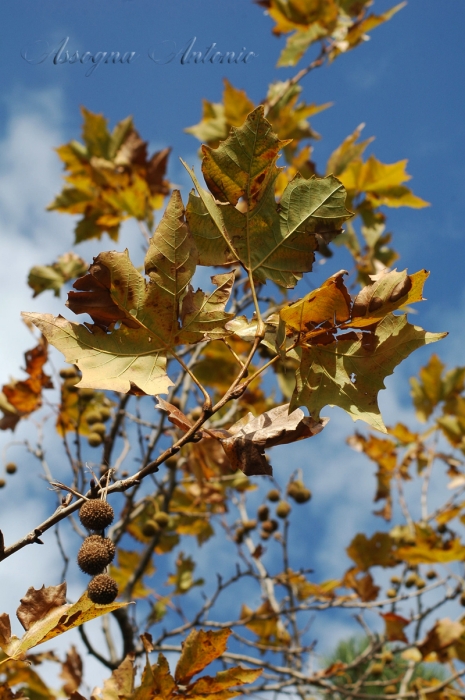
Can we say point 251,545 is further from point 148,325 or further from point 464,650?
point 148,325

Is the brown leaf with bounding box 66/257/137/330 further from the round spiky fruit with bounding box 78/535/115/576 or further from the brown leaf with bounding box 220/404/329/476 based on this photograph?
the round spiky fruit with bounding box 78/535/115/576

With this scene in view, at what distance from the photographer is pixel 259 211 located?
1.66 m

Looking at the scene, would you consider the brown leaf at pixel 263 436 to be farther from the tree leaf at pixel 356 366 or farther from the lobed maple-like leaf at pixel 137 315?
the lobed maple-like leaf at pixel 137 315

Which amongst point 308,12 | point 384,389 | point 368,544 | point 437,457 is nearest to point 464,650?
point 368,544

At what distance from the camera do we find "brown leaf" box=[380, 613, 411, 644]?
4176mm

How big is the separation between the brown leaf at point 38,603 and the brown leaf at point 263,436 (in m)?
0.55

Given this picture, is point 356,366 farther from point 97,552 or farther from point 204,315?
point 97,552

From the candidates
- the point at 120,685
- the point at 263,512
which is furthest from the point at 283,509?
the point at 120,685

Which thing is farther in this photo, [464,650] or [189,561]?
[189,561]

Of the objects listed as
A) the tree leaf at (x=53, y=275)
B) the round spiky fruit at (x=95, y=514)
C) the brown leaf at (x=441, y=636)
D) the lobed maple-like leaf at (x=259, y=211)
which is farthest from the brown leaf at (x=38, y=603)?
the tree leaf at (x=53, y=275)

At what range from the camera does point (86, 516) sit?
1.48 metres

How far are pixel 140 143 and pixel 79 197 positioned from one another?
644 mm

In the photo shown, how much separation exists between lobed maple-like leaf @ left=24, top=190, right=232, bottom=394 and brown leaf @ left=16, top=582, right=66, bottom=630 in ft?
1.77

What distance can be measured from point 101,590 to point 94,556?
9 centimetres
